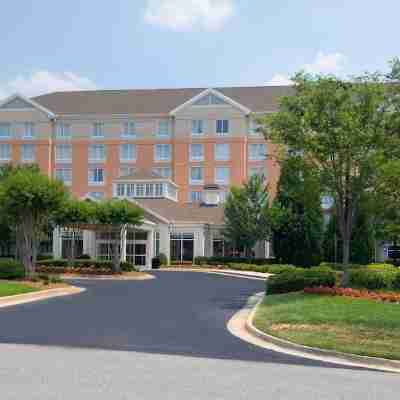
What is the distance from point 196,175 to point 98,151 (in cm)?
1123

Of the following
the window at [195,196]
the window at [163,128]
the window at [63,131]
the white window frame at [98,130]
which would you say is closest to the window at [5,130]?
the window at [63,131]

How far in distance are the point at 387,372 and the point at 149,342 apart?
476cm

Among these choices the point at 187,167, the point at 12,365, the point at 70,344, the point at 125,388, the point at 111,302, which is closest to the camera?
the point at 125,388

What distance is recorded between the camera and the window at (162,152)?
67875mm

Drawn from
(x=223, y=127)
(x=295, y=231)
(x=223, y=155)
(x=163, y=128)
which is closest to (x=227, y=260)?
(x=295, y=231)

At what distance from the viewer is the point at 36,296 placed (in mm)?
22750

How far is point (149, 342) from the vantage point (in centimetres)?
1298

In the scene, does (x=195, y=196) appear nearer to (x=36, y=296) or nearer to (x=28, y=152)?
(x=28, y=152)

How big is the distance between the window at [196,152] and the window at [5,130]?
20.4m

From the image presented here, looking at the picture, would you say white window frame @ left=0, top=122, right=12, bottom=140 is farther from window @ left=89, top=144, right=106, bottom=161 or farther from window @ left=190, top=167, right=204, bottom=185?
window @ left=190, top=167, right=204, bottom=185

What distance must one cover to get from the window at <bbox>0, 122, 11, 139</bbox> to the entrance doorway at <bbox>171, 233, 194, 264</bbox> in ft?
92.5

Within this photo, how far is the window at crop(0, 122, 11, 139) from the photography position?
69625mm

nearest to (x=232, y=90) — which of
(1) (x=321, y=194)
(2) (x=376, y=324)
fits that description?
(1) (x=321, y=194)

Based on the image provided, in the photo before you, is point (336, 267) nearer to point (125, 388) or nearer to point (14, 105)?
point (125, 388)
